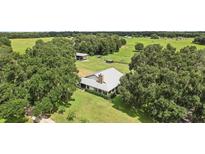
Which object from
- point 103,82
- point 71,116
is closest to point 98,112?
point 71,116

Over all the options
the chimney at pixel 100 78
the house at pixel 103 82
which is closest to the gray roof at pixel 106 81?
the house at pixel 103 82

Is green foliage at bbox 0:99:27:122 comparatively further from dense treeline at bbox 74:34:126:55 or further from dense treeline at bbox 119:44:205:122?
dense treeline at bbox 74:34:126:55

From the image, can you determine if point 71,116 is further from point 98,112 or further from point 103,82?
point 103,82

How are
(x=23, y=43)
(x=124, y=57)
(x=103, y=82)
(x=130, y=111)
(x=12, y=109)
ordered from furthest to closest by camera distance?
(x=23, y=43) < (x=124, y=57) < (x=103, y=82) < (x=130, y=111) < (x=12, y=109)

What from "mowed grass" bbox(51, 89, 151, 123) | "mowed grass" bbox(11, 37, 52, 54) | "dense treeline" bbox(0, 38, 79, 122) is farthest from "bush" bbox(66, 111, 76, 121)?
"mowed grass" bbox(11, 37, 52, 54)

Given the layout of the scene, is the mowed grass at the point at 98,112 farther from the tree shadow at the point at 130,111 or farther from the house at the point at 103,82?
the house at the point at 103,82
